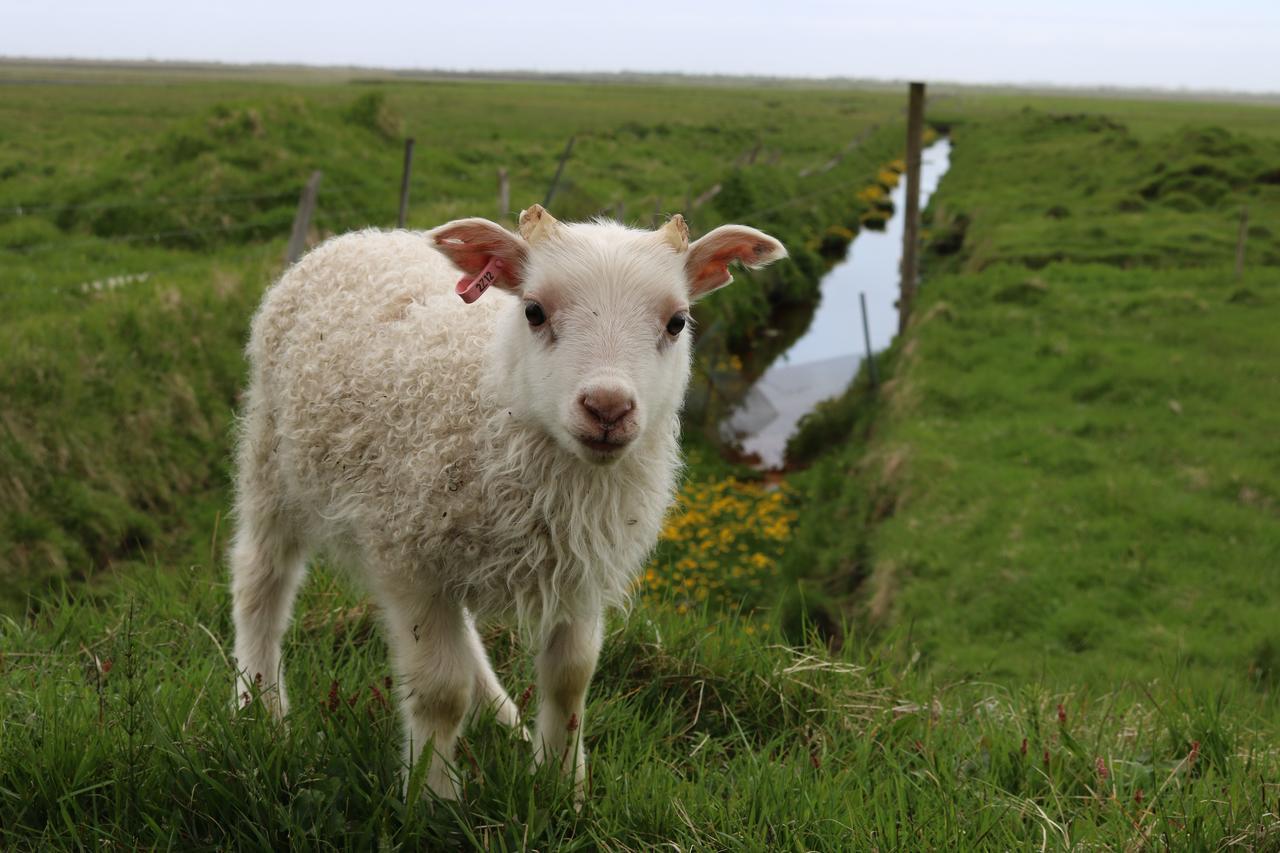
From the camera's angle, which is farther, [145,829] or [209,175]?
[209,175]

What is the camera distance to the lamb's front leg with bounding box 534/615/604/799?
3205mm

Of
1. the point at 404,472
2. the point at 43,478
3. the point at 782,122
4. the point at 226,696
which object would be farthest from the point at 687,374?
the point at 782,122

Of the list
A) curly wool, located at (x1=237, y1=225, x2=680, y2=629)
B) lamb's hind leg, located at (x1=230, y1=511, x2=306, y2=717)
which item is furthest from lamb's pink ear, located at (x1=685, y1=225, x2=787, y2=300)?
lamb's hind leg, located at (x1=230, y1=511, x2=306, y2=717)

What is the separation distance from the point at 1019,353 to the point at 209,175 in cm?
1135

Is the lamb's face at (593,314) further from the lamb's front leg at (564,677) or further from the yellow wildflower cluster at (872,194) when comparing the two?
the yellow wildflower cluster at (872,194)

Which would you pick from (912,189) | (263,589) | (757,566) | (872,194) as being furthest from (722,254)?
(872,194)

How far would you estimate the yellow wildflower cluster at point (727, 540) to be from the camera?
918cm

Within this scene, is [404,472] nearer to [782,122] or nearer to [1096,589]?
[1096,589]

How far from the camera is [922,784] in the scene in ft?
10.2

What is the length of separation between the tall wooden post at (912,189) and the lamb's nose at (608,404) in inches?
436

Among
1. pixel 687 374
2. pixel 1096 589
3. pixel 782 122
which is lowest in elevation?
pixel 1096 589

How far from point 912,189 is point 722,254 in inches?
424

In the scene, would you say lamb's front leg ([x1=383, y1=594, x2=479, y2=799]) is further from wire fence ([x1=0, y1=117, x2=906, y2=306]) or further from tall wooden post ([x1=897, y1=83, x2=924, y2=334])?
tall wooden post ([x1=897, y1=83, x2=924, y2=334])

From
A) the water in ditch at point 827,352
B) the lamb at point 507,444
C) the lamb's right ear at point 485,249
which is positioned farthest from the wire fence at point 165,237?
the lamb's right ear at point 485,249
